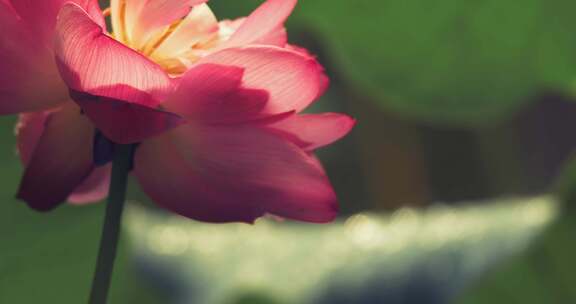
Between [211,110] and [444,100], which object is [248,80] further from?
[444,100]

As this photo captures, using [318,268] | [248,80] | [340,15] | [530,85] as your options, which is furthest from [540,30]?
[248,80]

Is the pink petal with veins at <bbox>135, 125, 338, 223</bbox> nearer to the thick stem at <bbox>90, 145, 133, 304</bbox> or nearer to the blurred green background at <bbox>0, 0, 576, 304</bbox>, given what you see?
the thick stem at <bbox>90, 145, 133, 304</bbox>

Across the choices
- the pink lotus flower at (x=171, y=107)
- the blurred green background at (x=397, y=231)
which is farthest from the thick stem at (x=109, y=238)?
the blurred green background at (x=397, y=231)

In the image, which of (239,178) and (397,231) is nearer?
(239,178)

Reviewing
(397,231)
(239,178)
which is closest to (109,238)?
(239,178)

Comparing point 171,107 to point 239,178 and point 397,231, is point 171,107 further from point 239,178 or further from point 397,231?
point 397,231

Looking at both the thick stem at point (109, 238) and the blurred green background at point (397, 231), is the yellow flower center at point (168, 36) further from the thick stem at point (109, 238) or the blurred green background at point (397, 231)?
the blurred green background at point (397, 231)
